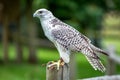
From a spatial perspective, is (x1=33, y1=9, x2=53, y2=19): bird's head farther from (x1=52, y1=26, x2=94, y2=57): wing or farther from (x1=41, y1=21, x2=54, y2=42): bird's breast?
(x1=52, y1=26, x2=94, y2=57): wing

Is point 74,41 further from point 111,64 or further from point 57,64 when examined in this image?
point 111,64

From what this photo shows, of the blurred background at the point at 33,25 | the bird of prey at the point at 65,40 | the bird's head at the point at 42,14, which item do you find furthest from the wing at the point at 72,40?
the blurred background at the point at 33,25

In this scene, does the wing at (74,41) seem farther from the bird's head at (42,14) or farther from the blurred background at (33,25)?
the blurred background at (33,25)

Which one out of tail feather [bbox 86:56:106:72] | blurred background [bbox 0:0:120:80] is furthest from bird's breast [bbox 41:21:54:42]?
blurred background [bbox 0:0:120:80]

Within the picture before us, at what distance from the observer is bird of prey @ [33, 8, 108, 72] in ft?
21.3

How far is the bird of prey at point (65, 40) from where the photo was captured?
6.50 metres

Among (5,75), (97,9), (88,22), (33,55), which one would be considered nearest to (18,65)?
(33,55)

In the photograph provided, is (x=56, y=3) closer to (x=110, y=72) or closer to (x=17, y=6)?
(x=17, y=6)

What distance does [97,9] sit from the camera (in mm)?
24047

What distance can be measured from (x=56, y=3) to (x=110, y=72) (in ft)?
37.7

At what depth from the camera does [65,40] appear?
673 centimetres

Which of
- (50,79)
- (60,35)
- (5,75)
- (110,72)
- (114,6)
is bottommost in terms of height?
(50,79)

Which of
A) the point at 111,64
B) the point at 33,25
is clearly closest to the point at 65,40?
the point at 111,64

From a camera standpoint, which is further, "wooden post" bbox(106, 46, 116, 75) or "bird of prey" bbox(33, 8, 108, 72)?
"wooden post" bbox(106, 46, 116, 75)
